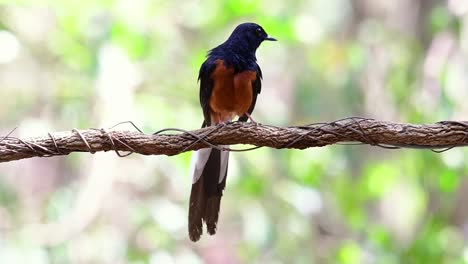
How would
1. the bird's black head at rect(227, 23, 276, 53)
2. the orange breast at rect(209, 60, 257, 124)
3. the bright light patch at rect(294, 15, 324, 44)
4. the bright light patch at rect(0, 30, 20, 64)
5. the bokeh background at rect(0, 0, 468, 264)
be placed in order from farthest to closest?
1. the bright light patch at rect(294, 15, 324, 44)
2. the bokeh background at rect(0, 0, 468, 264)
3. the bright light patch at rect(0, 30, 20, 64)
4. the bird's black head at rect(227, 23, 276, 53)
5. the orange breast at rect(209, 60, 257, 124)

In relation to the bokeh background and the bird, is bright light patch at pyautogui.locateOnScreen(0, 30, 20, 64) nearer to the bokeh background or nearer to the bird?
the bokeh background

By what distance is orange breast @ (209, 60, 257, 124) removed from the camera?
10.1ft

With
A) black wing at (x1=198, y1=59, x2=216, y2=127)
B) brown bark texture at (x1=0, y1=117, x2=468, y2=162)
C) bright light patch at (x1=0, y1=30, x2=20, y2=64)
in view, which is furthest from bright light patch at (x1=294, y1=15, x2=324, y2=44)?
brown bark texture at (x1=0, y1=117, x2=468, y2=162)

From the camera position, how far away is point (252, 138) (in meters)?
2.22

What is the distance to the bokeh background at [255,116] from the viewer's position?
4199 millimetres

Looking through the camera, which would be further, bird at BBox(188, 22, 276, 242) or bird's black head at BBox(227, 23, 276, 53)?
bird's black head at BBox(227, 23, 276, 53)

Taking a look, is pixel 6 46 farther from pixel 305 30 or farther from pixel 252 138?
pixel 252 138

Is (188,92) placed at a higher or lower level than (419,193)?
higher

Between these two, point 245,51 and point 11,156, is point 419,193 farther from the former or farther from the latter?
point 11,156

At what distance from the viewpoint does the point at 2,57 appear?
3.70 m

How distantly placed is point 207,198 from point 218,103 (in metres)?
0.44

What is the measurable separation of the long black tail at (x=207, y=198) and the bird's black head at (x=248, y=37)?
50cm

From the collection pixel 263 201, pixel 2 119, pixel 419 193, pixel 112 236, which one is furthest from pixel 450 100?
pixel 2 119

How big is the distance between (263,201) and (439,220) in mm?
1050
